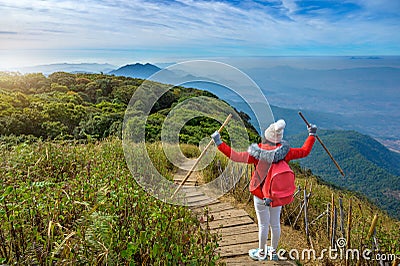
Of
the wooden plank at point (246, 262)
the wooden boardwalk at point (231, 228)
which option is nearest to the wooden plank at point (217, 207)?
the wooden boardwalk at point (231, 228)

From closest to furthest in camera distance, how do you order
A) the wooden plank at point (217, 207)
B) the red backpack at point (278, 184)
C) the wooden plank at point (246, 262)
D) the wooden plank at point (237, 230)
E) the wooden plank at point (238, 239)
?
the red backpack at point (278, 184)
the wooden plank at point (246, 262)
the wooden plank at point (238, 239)
the wooden plank at point (237, 230)
the wooden plank at point (217, 207)

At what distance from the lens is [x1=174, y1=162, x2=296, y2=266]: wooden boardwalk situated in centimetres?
398

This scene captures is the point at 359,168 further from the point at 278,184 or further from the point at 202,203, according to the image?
the point at 278,184

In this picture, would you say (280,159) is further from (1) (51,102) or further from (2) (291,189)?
(1) (51,102)

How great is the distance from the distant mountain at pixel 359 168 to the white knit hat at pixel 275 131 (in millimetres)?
21737

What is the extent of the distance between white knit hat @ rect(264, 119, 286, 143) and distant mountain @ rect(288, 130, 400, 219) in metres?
21.7

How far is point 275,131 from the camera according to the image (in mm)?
3783

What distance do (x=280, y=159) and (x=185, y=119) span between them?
1.24 meters

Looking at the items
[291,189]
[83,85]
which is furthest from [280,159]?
[83,85]

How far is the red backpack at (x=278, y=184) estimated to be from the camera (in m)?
3.75

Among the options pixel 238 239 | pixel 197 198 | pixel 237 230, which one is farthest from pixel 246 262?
pixel 197 198

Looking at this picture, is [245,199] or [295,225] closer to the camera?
[295,225]

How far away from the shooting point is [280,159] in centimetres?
380

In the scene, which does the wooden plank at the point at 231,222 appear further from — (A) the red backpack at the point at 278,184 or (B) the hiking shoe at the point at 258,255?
(A) the red backpack at the point at 278,184
